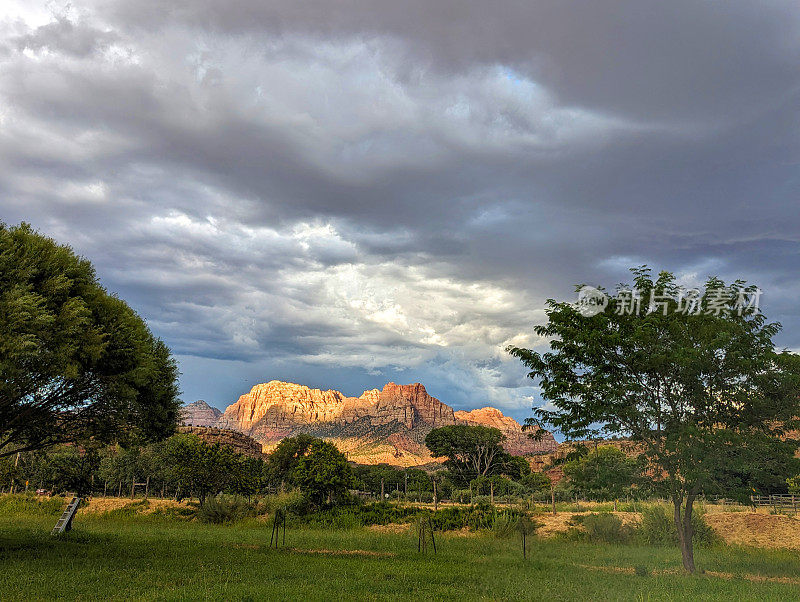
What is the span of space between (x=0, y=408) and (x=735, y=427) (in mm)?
28677

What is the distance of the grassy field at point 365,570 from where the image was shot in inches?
599

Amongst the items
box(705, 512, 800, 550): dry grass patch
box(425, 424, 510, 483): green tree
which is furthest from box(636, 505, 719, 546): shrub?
box(425, 424, 510, 483): green tree

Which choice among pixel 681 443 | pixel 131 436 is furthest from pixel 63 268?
pixel 681 443

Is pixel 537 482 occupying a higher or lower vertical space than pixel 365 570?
lower

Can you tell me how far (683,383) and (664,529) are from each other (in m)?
15.4

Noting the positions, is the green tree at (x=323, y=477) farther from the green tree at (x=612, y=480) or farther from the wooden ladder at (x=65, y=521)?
the green tree at (x=612, y=480)

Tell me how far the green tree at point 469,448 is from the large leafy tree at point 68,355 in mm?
89908

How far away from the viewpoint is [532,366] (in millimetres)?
23969

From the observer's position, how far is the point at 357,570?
19172 mm

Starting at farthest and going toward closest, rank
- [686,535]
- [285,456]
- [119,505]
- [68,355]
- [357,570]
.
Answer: [285,456], [119,505], [686,535], [357,570], [68,355]

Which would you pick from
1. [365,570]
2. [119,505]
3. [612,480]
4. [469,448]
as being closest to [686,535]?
[612,480]

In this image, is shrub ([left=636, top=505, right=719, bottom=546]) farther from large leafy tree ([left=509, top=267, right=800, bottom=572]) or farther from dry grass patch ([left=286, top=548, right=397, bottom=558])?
dry grass patch ([left=286, top=548, right=397, bottom=558])

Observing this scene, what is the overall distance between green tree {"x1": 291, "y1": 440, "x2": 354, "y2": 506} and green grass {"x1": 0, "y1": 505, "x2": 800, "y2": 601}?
14.2 meters

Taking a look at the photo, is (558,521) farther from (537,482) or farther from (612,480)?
(537,482)
